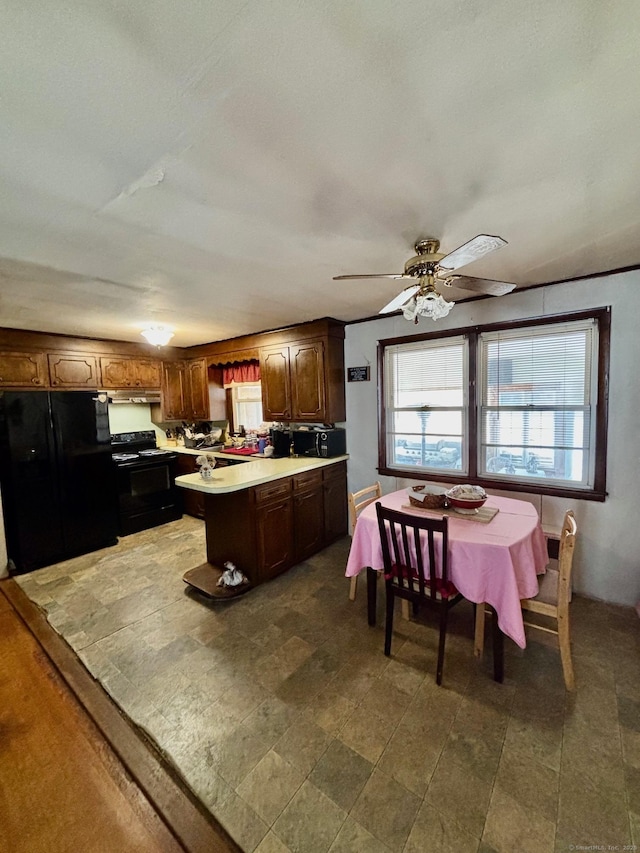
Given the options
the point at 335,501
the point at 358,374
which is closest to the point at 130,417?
the point at 335,501

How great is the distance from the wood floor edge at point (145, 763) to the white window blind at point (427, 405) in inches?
109

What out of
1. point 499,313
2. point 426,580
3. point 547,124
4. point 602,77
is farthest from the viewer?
point 499,313

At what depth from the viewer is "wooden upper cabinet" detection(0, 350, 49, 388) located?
3410 millimetres

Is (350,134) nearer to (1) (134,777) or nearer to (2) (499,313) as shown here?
(2) (499,313)

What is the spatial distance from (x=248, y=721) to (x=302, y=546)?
1685 mm

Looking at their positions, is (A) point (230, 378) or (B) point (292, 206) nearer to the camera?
(B) point (292, 206)

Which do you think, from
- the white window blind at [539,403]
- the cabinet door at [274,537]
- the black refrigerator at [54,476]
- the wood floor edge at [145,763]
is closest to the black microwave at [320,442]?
the cabinet door at [274,537]

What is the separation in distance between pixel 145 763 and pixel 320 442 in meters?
2.70

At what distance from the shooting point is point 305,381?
3715mm

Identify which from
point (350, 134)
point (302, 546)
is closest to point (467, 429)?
point (302, 546)

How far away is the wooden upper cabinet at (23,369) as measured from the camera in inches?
134

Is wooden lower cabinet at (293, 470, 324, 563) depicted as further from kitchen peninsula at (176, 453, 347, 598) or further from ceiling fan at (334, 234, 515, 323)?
ceiling fan at (334, 234, 515, 323)

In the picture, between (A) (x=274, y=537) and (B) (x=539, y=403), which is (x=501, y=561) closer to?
(B) (x=539, y=403)

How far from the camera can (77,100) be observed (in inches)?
36.1
